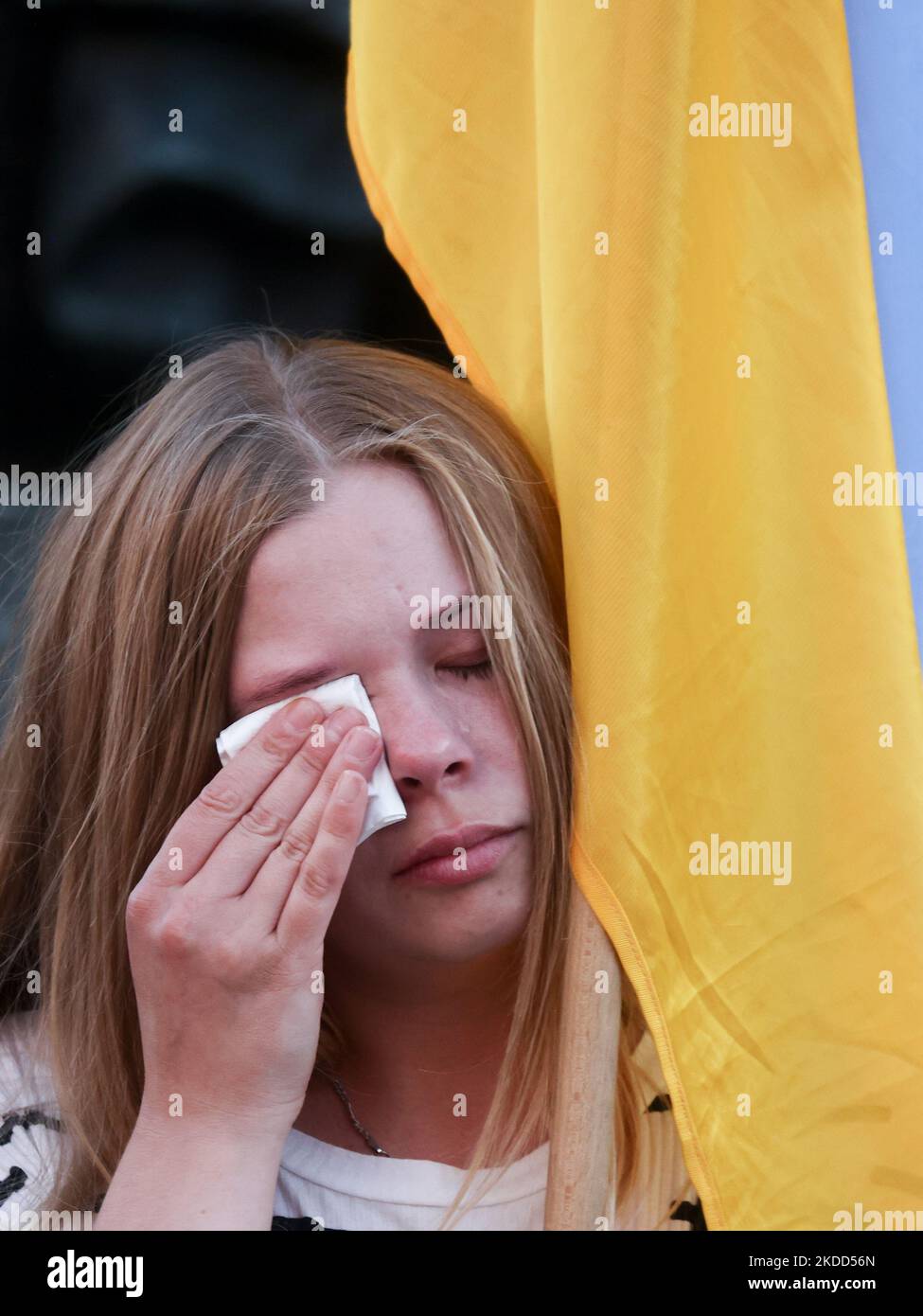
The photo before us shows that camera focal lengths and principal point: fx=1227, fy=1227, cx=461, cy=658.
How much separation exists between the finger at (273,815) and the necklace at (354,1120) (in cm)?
29

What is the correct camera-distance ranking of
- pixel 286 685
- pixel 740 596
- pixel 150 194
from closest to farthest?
pixel 740 596, pixel 286 685, pixel 150 194

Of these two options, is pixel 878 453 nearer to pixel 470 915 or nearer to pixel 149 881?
pixel 470 915

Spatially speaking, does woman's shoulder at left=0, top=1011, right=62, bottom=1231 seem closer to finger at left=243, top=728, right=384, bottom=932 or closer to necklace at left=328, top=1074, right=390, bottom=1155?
necklace at left=328, top=1074, right=390, bottom=1155

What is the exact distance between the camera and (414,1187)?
1056mm

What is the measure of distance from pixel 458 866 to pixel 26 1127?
51cm

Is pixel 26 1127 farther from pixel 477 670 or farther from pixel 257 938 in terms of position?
pixel 477 670

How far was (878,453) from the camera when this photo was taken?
87 cm

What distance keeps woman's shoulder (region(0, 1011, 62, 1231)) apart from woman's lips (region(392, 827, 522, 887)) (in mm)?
436

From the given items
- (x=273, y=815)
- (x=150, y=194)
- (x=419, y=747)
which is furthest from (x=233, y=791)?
(x=150, y=194)

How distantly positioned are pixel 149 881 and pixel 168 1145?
20 centimetres

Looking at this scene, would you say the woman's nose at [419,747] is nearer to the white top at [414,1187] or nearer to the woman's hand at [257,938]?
the woman's hand at [257,938]

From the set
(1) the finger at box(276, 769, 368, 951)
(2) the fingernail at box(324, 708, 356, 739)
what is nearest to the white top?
(1) the finger at box(276, 769, 368, 951)

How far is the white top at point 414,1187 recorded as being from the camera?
1030mm

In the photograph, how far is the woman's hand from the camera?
3.03 ft
